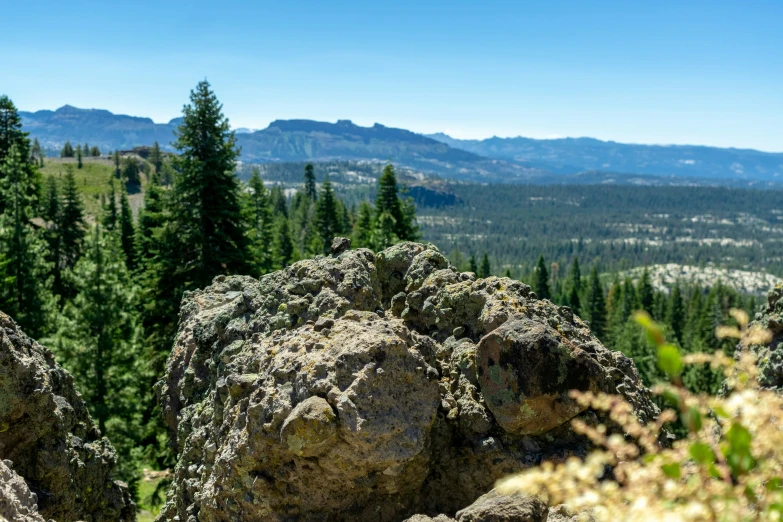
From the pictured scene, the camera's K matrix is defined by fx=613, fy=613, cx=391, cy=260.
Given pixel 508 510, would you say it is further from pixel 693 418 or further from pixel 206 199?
pixel 206 199

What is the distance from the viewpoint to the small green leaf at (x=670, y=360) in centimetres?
192

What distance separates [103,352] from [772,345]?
19194 millimetres

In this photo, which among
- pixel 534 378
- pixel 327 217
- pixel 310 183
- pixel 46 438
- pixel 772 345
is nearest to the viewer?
pixel 534 378

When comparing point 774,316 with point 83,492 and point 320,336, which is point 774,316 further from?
point 83,492

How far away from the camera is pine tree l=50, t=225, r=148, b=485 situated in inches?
759

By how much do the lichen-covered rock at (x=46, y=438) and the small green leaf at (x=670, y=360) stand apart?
7.64 meters

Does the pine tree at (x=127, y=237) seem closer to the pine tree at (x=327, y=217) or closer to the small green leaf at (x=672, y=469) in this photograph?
the pine tree at (x=327, y=217)

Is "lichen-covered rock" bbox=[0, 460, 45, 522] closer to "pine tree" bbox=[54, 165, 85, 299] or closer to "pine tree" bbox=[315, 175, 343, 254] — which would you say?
"pine tree" bbox=[54, 165, 85, 299]

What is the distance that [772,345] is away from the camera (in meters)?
6.94

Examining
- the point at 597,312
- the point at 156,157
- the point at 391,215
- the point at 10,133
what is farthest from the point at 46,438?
the point at 156,157

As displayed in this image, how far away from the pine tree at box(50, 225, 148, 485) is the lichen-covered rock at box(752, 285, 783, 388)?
17.4 metres

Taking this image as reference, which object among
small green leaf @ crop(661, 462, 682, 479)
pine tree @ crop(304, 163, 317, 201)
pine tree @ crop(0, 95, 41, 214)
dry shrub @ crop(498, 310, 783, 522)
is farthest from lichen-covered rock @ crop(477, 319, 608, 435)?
pine tree @ crop(304, 163, 317, 201)

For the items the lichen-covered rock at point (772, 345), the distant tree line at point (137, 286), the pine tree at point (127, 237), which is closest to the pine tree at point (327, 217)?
the pine tree at point (127, 237)

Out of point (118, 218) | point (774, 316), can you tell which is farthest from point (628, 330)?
point (774, 316)
